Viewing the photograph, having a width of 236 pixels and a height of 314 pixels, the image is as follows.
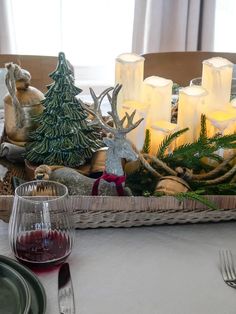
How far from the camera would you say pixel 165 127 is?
2.87 ft

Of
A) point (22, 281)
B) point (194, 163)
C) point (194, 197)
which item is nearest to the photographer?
point (22, 281)

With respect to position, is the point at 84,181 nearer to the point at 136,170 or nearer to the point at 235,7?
the point at 136,170

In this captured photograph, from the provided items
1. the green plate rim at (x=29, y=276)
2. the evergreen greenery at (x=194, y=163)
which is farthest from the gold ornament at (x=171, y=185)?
the green plate rim at (x=29, y=276)

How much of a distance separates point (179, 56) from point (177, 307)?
1201 millimetres

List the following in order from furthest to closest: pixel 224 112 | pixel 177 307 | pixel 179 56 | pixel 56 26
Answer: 1. pixel 56 26
2. pixel 179 56
3. pixel 224 112
4. pixel 177 307

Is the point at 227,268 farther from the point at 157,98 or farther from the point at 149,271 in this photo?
the point at 157,98

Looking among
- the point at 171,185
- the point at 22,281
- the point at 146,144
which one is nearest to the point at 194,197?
the point at 171,185

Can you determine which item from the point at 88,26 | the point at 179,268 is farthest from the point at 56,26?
the point at 179,268

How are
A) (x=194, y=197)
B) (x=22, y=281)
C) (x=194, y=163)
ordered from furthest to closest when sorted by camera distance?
(x=194, y=163), (x=194, y=197), (x=22, y=281)

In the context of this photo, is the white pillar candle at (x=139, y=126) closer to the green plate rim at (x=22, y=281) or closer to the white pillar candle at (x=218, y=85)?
the white pillar candle at (x=218, y=85)

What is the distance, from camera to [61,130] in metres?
0.90

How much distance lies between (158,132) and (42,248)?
0.31 metres

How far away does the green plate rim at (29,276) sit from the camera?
23.2 inches

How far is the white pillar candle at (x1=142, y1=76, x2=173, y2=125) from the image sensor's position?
0.89 metres
